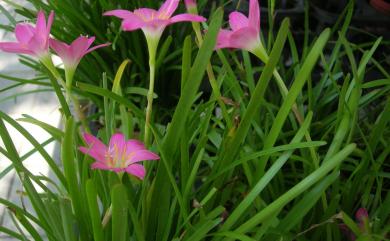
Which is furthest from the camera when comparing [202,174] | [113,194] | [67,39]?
[67,39]

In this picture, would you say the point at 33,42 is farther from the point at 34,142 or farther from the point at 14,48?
the point at 34,142

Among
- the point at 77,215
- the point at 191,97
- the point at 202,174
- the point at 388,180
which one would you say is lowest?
the point at 388,180

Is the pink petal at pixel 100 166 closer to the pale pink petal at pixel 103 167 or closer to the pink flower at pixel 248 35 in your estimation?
the pale pink petal at pixel 103 167

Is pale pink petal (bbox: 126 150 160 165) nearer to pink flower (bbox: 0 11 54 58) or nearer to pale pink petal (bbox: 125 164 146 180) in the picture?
pale pink petal (bbox: 125 164 146 180)

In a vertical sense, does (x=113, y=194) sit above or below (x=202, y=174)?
above

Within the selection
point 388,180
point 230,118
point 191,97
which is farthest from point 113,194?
point 388,180

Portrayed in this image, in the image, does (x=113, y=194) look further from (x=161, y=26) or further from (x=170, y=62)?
(x=170, y=62)

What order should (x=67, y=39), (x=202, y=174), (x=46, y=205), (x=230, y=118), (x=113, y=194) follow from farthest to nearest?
(x=67, y=39) < (x=202, y=174) < (x=230, y=118) < (x=46, y=205) < (x=113, y=194)

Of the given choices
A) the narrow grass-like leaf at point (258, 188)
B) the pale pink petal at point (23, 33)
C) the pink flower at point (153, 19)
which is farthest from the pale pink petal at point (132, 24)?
the narrow grass-like leaf at point (258, 188)
